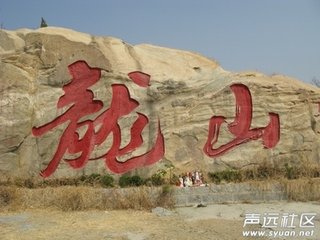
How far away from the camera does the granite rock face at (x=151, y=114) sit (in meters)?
9.22

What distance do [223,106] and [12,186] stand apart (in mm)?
3851

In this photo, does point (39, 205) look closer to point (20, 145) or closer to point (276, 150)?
point (20, 145)

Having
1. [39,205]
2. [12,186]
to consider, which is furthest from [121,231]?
[12,186]

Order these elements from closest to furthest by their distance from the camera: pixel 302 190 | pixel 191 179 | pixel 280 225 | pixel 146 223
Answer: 1. pixel 280 225
2. pixel 146 223
3. pixel 302 190
4. pixel 191 179

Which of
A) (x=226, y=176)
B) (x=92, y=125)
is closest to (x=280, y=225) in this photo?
(x=226, y=176)

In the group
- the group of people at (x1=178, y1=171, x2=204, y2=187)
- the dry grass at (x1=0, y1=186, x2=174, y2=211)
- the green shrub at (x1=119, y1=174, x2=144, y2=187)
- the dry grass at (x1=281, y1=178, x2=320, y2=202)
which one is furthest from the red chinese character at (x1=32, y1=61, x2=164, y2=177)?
the dry grass at (x1=281, y1=178, x2=320, y2=202)

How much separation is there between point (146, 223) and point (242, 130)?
128 inches

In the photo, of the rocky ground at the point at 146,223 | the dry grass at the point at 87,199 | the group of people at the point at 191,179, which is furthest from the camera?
the group of people at the point at 191,179

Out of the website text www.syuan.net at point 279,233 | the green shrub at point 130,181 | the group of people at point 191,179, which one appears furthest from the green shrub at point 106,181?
the website text www.syuan.net at point 279,233

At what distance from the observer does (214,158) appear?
30.1 feet

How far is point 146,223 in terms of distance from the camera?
672cm

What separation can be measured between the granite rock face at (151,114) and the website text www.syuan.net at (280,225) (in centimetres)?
240

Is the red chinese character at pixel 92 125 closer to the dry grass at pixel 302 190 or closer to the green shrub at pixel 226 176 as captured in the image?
the green shrub at pixel 226 176

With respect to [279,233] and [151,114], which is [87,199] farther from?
[279,233]
